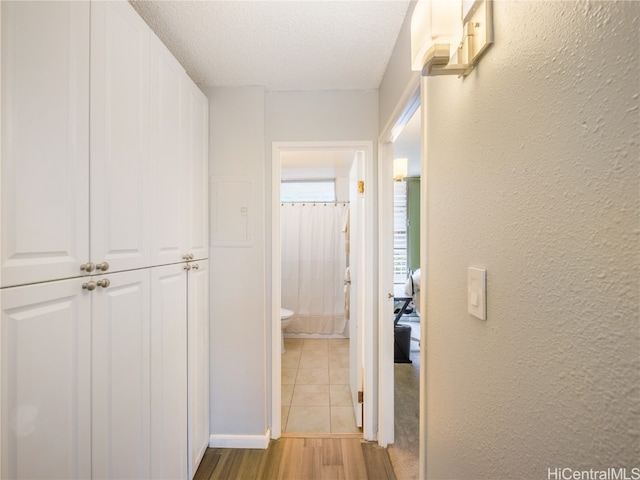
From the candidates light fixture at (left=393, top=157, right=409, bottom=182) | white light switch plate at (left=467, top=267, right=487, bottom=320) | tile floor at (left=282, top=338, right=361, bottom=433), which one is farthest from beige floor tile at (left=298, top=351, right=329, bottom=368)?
white light switch plate at (left=467, top=267, right=487, bottom=320)

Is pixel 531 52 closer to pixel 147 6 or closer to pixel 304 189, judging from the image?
pixel 147 6

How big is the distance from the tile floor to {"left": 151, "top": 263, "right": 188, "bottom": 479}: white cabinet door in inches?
32.6

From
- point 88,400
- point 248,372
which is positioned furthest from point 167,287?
point 248,372

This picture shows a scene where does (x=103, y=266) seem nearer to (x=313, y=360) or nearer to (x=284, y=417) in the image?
(x=284, y=417)

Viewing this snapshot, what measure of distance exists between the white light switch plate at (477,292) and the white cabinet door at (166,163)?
1.15 meters

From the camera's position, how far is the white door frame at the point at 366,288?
179 cm

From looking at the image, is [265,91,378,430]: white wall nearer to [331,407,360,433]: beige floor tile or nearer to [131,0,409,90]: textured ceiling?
[131,0,409,90]: textured ceiling

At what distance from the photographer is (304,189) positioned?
159 inches

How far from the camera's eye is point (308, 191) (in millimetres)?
4039

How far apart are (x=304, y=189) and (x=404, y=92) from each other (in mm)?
2866

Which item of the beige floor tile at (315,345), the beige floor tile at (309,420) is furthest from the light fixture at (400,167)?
the beige floor tile at (309,420)

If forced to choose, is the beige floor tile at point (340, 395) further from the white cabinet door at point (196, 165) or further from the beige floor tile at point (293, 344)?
the white cabinet door at point (196, 165)

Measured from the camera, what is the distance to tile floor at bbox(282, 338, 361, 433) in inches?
77.9

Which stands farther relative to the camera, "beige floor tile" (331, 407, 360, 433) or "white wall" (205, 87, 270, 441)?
"beige floor tile" (331, 407, 360, 433)
